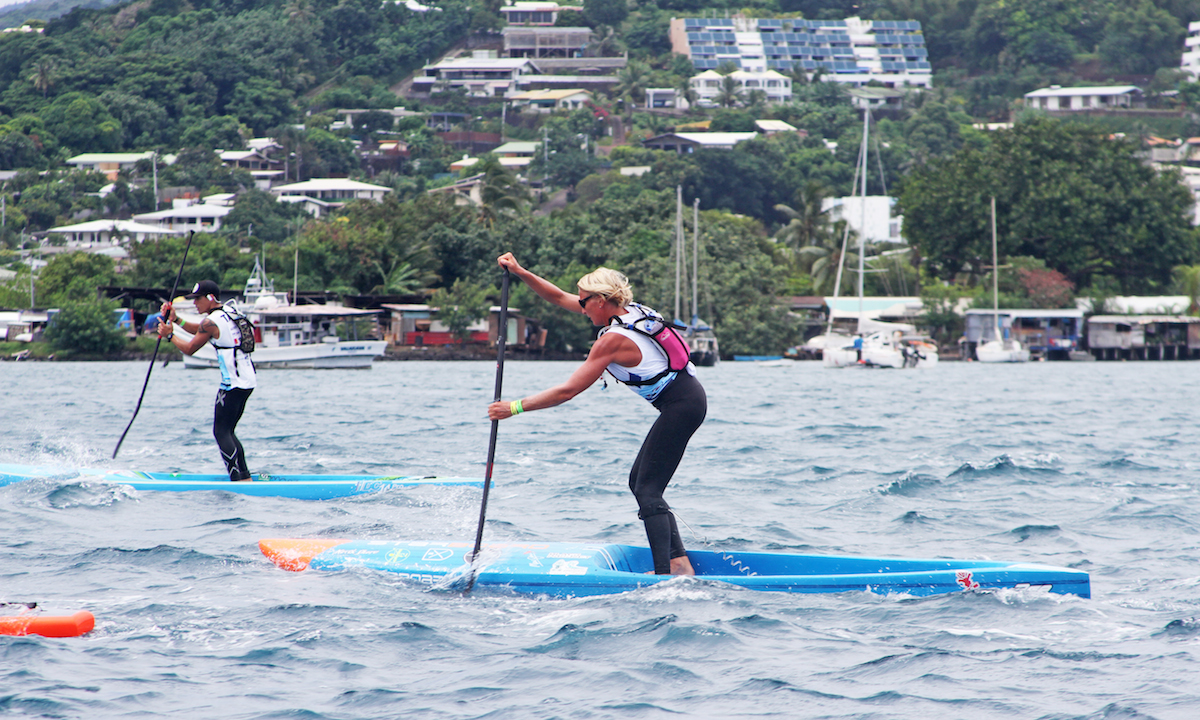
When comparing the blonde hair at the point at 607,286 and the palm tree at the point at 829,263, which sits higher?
the blonde hair at the point at 607,286

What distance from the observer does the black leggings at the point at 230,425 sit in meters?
11.8

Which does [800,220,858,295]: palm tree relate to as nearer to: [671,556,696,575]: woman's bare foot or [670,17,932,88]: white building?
[671,556,696,575]: woman's bare foot

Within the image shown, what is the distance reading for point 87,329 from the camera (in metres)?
56.8

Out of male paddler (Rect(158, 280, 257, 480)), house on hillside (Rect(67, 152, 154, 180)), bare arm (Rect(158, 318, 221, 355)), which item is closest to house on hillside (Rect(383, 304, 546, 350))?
male paddler (Rect(158, 280, 257, 480))

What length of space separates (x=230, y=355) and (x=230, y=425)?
73 centimetres

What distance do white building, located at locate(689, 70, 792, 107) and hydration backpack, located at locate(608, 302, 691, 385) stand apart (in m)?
165

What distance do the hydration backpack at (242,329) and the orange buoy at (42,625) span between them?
500 centimetres

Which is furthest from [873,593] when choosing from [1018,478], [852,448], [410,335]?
[410,335]

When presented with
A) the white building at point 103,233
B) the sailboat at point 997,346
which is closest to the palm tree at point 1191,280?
the sailboat at point 997,346

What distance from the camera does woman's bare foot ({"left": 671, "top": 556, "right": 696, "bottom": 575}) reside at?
26.5ft

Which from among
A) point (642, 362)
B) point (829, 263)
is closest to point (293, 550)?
point (642, 362)

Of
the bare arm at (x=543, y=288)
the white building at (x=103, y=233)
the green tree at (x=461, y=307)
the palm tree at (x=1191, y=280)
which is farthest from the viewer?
the white building at (x=103, y=233)

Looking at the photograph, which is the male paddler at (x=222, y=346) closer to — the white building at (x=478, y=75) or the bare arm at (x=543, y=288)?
the bare arm at (x=543, y=288)

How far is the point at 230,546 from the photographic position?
32.2ft
